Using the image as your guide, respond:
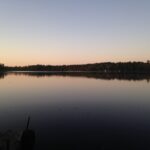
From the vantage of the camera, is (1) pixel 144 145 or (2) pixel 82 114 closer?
(1) pixel 144 145

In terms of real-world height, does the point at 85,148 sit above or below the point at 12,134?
below

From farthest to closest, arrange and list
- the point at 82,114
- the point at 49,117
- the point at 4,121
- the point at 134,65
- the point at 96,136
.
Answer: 1. the point at 134,65
2. the point at 82,114
3. the point at 49,117
4. the point at 4,121
5. the point at 96,136

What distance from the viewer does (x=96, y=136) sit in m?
12.6

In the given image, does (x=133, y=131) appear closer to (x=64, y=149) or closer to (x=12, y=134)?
(x=64, y=149)

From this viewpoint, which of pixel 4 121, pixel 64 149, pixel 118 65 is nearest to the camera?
pixel 64 149

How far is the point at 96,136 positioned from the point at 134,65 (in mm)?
173072

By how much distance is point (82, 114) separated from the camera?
1794cm

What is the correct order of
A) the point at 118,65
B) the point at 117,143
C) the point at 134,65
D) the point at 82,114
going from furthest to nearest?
the point at 118,65
the point at 134,65
the point at 82,114
the point at 117,143

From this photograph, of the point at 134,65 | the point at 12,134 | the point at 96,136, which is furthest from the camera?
the point at 134,65

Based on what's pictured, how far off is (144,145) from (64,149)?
443cm

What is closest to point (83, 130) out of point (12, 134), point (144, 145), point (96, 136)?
point (96, 136)

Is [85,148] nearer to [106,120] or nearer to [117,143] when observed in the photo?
[117,143]

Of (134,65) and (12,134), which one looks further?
(134,65)

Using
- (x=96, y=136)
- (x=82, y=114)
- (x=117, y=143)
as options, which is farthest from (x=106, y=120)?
(x=117, y=143)
